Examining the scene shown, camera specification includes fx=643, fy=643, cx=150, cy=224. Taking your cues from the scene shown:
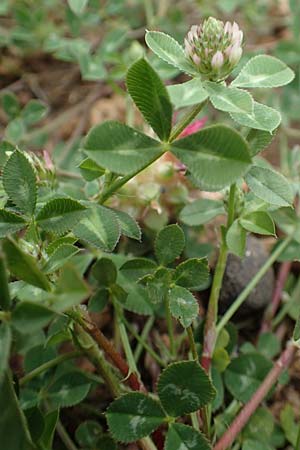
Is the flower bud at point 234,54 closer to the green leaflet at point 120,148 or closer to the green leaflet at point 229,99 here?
the green leaflet at point 229,99

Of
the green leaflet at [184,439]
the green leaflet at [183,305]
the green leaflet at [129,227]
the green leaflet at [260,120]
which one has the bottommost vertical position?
the green leaflet at [184,439]

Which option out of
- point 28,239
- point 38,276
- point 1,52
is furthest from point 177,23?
point 38,276

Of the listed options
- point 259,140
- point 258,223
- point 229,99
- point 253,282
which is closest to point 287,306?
point 253,282

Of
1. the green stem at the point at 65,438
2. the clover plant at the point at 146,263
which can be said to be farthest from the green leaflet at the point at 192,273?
the green stem at the point at 65,438

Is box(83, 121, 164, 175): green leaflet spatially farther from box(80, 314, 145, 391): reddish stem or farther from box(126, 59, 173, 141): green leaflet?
box(80, 314, 145, 391): reddish stem

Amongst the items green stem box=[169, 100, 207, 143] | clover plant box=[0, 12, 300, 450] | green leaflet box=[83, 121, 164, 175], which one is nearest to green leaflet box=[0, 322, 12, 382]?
clover plant box=[0, 12, 300, 450]

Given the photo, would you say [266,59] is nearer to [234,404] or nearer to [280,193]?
[280,193]

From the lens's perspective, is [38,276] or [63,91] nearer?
[38,276]
